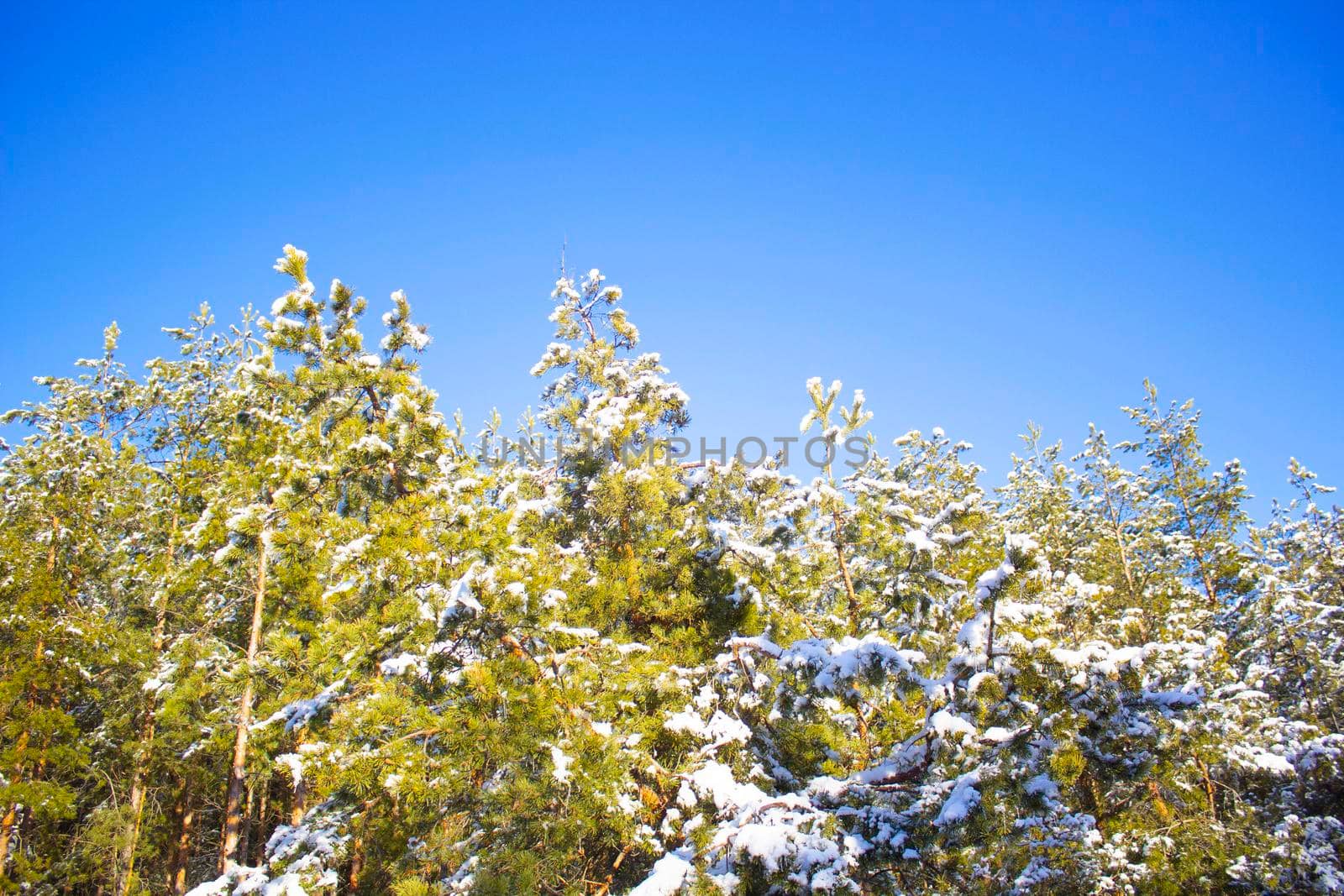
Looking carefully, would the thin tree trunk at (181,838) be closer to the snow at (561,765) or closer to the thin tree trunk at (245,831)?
the thin tree trunk at (245,831)

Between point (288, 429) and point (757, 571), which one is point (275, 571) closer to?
point (288, 429)

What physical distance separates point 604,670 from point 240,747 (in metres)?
7.14

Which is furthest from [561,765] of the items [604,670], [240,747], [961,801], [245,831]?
[245,831]

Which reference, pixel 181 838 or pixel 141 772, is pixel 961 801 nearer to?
pixel 141 772

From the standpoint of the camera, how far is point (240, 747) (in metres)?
9.43

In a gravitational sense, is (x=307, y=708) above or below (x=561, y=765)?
above

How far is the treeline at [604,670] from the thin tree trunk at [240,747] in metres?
0.07

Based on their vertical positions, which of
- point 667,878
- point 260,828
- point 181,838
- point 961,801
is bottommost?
point 260,828

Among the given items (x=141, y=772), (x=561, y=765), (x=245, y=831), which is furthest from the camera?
(x=245, y=831)

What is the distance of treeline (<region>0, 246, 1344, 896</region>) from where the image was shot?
14.0ft

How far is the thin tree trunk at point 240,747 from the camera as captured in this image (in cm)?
908

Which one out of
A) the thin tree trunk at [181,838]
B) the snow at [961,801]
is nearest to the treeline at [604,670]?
the snow at [961,801]

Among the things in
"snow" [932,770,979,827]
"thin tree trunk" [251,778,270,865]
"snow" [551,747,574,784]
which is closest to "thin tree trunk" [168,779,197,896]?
"thin tree trunk" [251,778,270,865]

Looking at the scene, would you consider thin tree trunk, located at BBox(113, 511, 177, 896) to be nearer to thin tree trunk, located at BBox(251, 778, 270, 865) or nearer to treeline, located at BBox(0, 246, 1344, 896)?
treeline, located at BBox(0, 246, 1344, 896)
